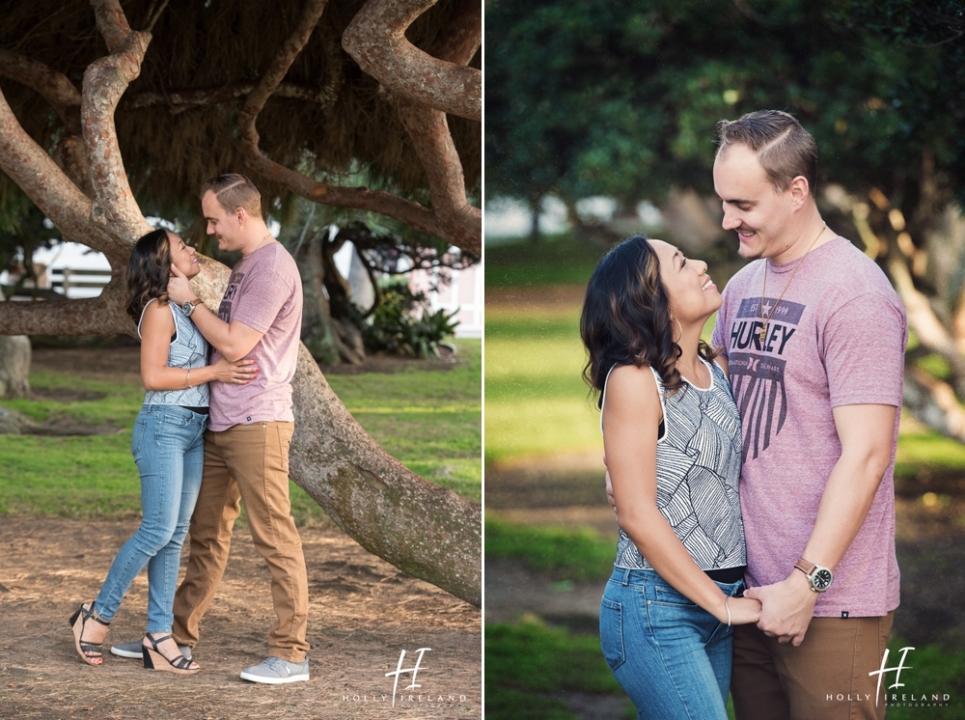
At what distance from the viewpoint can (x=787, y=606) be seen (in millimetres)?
1718

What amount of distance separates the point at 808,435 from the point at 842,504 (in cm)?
15

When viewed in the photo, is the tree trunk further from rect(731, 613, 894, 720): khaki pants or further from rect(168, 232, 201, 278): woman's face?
rect(731, 613, 894, 720): khaki pants

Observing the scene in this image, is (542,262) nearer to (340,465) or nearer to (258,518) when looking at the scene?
(258,518)

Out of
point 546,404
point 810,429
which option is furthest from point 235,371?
point 810,429

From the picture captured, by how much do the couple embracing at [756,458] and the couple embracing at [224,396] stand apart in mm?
1386

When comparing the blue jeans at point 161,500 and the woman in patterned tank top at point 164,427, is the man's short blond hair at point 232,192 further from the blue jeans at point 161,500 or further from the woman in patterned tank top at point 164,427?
the blue jeans at point 161,500

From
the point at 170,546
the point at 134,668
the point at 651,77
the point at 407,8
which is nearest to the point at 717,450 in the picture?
the point at 651,77

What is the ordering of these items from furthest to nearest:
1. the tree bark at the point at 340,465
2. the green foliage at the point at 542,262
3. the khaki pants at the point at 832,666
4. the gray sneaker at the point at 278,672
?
the tree bark at the point at 340,465 < the gray sneaker at the point at 278,672 < the green foliage at the point at 542,262 < the khaki pants at the point at 832,666

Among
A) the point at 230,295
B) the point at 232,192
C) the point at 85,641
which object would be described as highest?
the point at 232,192

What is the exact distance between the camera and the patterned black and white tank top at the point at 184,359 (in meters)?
2.97

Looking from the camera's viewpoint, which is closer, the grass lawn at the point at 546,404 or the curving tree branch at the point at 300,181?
the grass lawn at the point at 546,404

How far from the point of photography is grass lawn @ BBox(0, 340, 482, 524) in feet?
20.2

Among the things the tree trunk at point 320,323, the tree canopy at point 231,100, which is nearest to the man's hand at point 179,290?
the tree canopy at point 231,100

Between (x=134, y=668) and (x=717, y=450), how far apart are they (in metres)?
2.18
